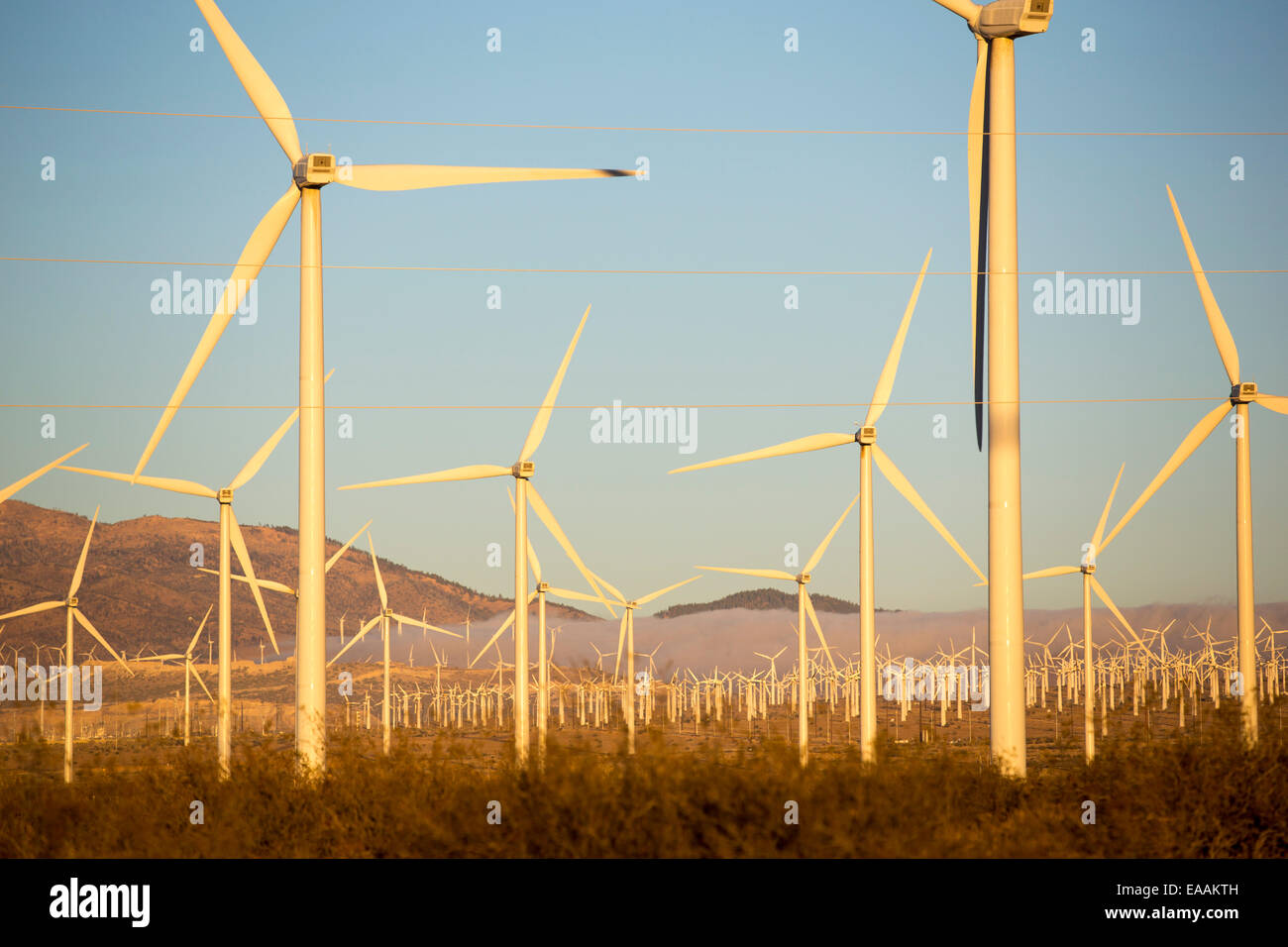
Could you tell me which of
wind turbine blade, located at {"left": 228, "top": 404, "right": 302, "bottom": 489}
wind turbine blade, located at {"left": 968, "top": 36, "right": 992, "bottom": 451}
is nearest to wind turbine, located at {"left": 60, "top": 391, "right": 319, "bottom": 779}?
wind turbine blade, located at {"left": 228, "top": 404, "right": 302, "bottom": 489}

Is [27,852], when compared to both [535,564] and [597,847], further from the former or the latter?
[535,564]

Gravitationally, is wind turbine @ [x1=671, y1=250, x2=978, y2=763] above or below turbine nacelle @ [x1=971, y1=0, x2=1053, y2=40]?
below

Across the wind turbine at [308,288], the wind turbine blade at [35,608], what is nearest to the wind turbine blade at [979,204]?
the wind turbine at [308,288]

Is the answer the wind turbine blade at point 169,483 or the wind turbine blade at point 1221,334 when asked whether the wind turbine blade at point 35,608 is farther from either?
the wind turbine blade at point 1221,334

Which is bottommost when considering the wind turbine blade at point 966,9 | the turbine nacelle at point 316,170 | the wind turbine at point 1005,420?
the wind turbine at point 1005,420

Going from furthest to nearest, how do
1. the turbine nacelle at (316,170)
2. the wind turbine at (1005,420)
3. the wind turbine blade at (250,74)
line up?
the wind turbine blade at (250,74) → the turbine nacelle at (316,170) → the wind turbine at (1005,420)

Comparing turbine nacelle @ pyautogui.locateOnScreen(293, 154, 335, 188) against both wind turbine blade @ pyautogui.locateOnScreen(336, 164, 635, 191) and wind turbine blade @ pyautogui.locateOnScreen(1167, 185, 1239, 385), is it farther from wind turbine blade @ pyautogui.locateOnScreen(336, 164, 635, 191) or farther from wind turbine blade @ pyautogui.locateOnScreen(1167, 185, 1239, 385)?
wind turbine blade @ pyautogui.locateOnScreen(1167, 185, 1239, 385)
